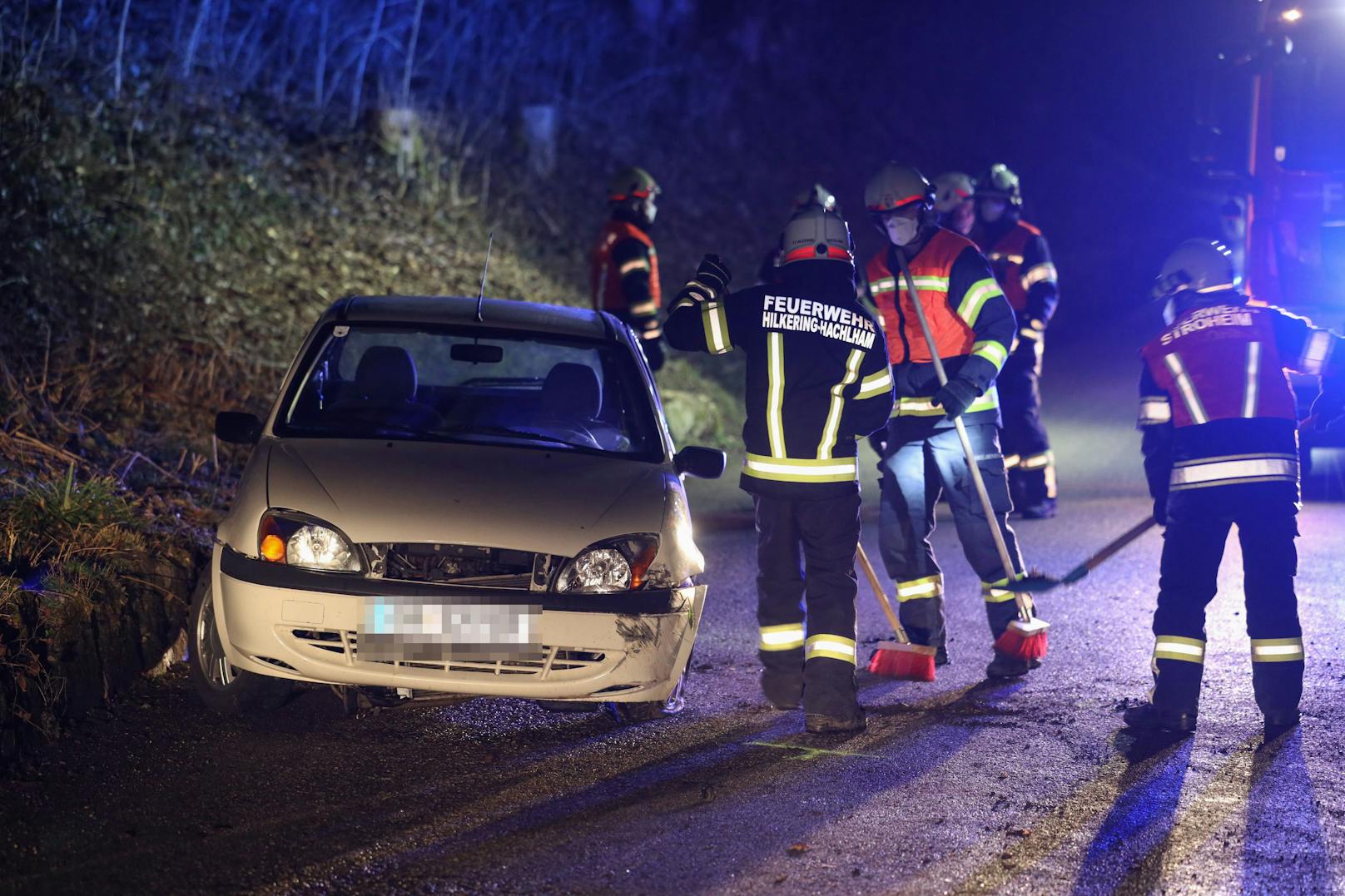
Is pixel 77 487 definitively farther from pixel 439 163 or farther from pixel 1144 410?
pixel 439 163

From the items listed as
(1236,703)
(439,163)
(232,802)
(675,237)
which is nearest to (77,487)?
(232,802)

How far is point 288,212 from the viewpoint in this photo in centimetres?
1318

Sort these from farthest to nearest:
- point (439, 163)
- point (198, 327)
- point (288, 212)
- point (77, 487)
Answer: point (439, 163)
point (288, 212)
point (198, 327)
point (77, 487)

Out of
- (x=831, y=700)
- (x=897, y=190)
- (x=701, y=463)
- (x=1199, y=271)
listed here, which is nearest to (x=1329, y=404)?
(x=1199, y=271)

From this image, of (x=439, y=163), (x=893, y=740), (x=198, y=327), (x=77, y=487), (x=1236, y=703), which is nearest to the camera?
(x=893, y=740)

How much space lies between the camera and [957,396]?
19.2ft

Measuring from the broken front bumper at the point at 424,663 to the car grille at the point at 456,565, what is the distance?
0.21 feet

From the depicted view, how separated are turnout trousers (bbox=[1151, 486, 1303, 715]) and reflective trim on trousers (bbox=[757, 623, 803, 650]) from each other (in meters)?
1.32

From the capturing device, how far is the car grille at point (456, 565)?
4.44 metres

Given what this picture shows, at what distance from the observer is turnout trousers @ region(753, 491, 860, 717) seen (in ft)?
16.8

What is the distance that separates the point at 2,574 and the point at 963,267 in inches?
159

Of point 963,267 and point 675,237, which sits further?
point 675,237

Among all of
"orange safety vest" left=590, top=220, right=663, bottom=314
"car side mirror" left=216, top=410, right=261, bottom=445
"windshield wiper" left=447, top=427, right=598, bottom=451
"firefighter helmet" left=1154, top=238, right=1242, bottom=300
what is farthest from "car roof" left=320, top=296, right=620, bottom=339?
"orange safety vest" left=590, top=220, right=663, bottom=314

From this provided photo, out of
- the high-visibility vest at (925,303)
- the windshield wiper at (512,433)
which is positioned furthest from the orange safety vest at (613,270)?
the windshield wiper at (512,433)
